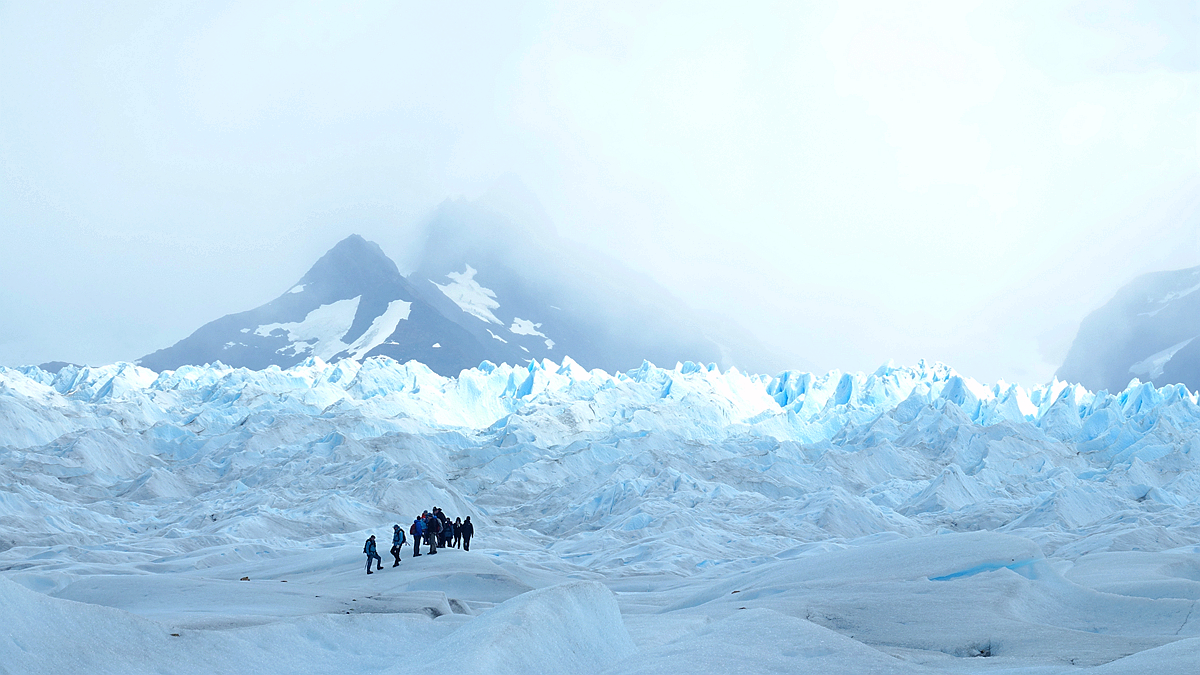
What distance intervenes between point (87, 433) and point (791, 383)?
56.4m

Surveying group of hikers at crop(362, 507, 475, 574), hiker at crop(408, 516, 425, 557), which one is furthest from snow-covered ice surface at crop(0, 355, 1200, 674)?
group of hikers at crop(362, 507, 475, 574)

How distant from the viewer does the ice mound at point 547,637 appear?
8070 mm

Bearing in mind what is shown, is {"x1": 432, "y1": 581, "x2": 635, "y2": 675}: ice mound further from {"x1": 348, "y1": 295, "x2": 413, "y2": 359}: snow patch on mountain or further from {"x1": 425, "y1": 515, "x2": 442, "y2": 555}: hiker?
{"x1": 348, "y1": 295, "x2": 413, "y2": 359}: snow patch on mountain

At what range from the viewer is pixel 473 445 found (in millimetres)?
61188

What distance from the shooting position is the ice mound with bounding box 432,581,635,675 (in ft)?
26.5

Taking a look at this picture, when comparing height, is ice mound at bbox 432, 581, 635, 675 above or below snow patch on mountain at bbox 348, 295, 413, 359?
below

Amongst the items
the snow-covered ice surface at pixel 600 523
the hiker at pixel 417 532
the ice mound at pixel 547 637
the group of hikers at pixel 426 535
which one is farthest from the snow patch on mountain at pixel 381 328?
the ice mound at pixel 547 637

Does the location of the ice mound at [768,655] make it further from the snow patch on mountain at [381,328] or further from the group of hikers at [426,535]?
the snow patch on mountain at [381,328]

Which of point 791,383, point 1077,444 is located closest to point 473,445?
point 791,383

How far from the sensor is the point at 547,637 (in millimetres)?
8805

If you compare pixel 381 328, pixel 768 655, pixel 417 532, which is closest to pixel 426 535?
pixel 417 532

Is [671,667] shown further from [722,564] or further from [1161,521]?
[1161,521]

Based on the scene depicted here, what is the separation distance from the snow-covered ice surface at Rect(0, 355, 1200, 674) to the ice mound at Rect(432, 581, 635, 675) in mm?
35

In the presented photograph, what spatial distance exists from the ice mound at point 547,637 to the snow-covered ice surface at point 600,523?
0.12 feet
